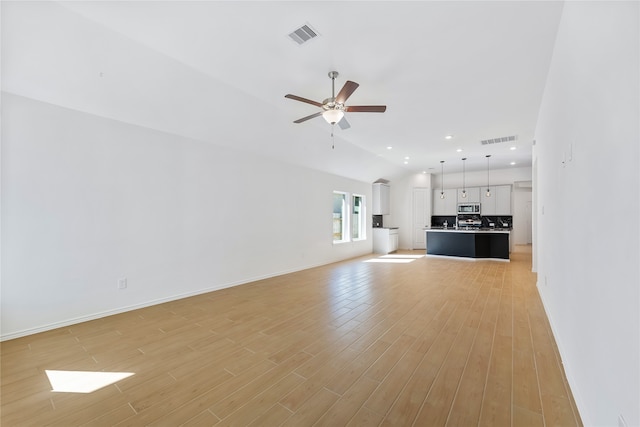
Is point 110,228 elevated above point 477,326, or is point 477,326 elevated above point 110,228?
point 110,228

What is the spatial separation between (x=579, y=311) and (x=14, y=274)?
5150mm

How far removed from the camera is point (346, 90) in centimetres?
274

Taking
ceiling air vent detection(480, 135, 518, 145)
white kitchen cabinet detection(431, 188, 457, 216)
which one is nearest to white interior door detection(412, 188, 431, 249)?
white kitchen cabinet detection(431, 188, 457, 216)

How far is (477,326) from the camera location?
10.1 ft

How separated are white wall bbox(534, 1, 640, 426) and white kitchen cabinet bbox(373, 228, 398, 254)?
22.9ft

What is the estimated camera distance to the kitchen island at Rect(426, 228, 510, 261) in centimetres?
757

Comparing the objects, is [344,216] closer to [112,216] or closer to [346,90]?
[346,90]

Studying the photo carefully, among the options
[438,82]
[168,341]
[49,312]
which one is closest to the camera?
[168,341]

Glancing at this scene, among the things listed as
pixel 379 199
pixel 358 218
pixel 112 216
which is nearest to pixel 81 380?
pixel 112 216

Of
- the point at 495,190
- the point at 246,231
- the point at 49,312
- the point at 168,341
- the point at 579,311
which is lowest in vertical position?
the point at 168,341

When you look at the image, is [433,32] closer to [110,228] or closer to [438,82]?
[438,82]

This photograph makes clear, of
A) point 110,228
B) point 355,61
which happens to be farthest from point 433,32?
point 110,228

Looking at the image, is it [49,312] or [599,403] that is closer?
[599,403]

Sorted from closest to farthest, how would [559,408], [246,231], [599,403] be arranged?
[599,403] → [559,408] → [246,231]
